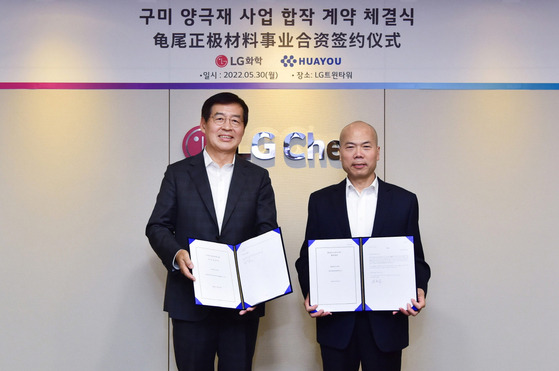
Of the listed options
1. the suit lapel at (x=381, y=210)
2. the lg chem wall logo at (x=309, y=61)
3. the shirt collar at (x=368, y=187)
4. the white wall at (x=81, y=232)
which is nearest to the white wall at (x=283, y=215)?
the white wall at (x=81, y=232)

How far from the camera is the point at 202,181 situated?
7.99 ft

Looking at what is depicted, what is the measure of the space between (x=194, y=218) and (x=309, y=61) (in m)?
1.47

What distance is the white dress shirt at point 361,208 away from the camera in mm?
2490

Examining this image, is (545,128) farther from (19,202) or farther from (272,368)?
(19,202)

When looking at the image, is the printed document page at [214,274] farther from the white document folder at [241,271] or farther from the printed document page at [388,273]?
the printed document page at [388,273]

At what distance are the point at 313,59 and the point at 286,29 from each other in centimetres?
26

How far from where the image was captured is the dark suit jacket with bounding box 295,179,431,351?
236cm

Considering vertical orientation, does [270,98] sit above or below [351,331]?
above

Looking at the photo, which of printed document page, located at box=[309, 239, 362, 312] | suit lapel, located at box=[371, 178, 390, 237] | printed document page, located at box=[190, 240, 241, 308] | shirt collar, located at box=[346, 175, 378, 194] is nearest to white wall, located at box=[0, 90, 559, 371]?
shirt collar, located at box=[346, 175, 378, 194]

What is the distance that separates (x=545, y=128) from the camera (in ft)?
10.9

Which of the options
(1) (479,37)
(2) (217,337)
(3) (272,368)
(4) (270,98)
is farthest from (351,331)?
(1) (479,37)

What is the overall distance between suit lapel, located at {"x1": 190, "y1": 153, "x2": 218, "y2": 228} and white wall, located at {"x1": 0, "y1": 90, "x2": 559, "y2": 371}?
0.86 metres

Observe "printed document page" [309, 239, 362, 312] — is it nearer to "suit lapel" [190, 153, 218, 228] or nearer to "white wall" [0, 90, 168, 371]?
"suit lapel" [190, 153, 218, 228]

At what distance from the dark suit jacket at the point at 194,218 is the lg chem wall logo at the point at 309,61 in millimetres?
1143
